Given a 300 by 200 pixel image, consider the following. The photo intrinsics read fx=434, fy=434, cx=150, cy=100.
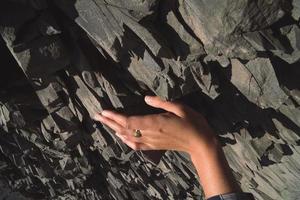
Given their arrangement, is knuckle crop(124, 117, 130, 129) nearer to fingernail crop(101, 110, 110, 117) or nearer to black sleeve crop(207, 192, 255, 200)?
fingernail crop(101, 110, 110, 117)

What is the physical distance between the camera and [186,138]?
9.29 feet

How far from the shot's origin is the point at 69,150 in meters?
5.25

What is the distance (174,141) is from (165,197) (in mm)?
3356

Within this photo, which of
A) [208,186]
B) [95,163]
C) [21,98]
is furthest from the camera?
[95,163]

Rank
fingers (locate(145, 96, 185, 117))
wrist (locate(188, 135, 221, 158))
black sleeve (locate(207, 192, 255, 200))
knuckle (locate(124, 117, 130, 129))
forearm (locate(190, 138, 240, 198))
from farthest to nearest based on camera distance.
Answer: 1. knuckle (locate(124, 117, 130, 129))
2. fingers (locate(145, 96, 185, 117))
3. wrist (locate(188, 135, 221, 158))
4. forearm (locate(190, 138, 240, 198))
5. black sleeve (locate(207, 192, 255, 200))

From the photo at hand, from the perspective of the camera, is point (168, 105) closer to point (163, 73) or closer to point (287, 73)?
point (163, 73)

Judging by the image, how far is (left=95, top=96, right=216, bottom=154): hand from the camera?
2832 millimetres

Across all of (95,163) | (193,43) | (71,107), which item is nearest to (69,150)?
(95,163)

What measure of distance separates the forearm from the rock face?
61 centimetres

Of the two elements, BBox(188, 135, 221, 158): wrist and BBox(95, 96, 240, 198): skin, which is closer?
BBox(95, 96, 240, 198): skin

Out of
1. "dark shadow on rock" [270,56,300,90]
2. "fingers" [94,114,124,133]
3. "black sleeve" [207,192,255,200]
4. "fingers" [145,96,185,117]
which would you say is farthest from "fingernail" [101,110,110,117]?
"black sleeve" [207,192,255,200]

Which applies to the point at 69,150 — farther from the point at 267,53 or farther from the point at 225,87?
the point at 267,53

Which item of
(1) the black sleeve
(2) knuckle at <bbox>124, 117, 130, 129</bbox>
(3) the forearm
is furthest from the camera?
(2) knuckle at <bbox>124, 117, 130, 129</bbox>

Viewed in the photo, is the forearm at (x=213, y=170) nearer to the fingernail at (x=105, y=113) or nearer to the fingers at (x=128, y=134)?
the fingers at (x=128, y=134)
